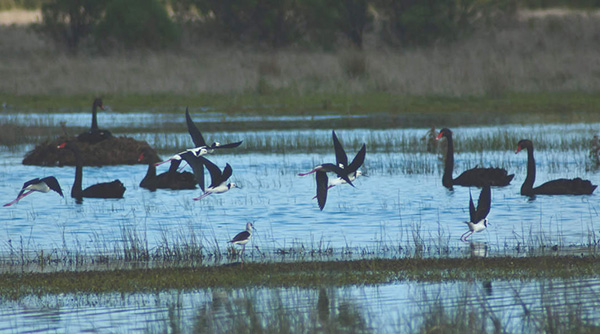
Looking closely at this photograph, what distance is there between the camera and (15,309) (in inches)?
368

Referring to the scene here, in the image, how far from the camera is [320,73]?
40.3m

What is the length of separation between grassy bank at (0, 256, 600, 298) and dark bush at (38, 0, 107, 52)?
1842 inches

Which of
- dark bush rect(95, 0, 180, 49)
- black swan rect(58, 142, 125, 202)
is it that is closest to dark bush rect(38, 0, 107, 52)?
dark bush rect(95, 0, 180, 49)

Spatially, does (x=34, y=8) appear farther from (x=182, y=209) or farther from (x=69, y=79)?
(x=182, y=209)

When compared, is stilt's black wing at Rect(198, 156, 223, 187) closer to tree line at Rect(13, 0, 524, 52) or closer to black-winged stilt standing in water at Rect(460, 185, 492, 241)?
black-winged stilt standing in water at Rect(460, 185, 492, 241)

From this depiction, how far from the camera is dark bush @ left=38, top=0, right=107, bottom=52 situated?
56.0 metres

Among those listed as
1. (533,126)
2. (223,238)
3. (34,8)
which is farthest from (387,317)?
(34,8)

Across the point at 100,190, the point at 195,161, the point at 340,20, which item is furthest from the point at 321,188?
the point at 340,20

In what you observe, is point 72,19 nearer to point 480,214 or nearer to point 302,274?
point 480,214

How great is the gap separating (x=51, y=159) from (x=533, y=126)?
46.0 feet

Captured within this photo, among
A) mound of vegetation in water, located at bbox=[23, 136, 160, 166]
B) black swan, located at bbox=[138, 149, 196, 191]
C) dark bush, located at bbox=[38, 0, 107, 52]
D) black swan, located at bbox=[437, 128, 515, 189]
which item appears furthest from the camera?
dark bush, located at bbox=[38, 0, 107, 52]

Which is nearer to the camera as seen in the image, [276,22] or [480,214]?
[480,214]

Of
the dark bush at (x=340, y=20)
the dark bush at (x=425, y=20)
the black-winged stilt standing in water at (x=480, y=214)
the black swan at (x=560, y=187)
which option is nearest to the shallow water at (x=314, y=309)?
the black-winged stilt standing in water at (x=480, y=214)

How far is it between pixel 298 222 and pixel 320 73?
26.0 metres
